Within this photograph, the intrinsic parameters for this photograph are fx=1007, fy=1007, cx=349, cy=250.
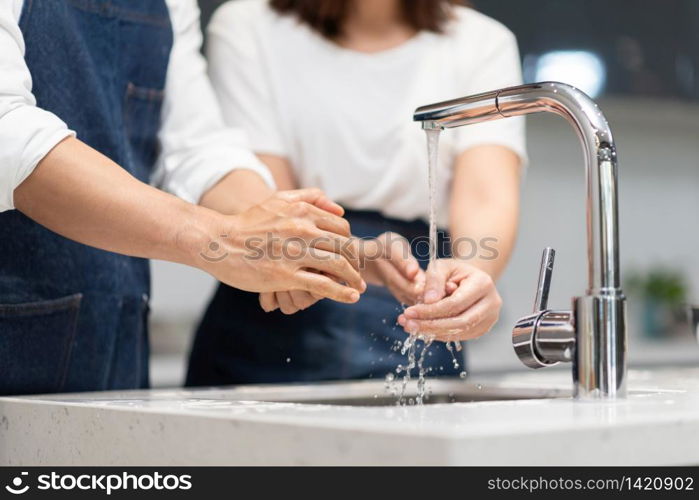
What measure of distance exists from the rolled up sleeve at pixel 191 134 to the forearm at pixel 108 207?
34cm

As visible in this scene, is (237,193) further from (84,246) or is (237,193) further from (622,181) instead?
(622,181)

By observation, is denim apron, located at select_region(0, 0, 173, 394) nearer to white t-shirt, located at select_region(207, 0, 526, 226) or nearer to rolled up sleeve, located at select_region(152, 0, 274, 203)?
rolled up sleeve, located at select_region(152, 0, 274, 203)

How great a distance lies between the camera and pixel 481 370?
259cm

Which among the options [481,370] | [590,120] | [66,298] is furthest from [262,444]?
[481,370]

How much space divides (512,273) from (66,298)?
6.95 ft

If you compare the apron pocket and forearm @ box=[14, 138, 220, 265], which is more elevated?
forearm @ box=[14, 138, 220, 265]

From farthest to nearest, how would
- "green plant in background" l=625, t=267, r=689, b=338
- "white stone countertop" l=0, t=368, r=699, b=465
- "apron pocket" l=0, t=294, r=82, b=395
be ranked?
"green plant in background" l=625, t=267, r=689, b=338, "apron pocket" l=0, t=294, r=82, b=395, "white stone countertop" l=0, t=368, r=699, b=465

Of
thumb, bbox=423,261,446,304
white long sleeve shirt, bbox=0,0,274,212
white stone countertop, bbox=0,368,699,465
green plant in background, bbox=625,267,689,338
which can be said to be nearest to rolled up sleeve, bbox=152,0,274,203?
white long sleeve shirt, bbox=0,0,274,212

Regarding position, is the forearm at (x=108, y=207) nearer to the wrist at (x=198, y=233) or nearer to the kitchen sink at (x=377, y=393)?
the wrist at (x=198, y=233)

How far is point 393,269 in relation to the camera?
48.8 inches

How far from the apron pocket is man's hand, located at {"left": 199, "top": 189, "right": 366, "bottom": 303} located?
240 mm

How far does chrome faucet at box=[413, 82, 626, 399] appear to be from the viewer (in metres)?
0.80

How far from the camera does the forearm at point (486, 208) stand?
1341 mm

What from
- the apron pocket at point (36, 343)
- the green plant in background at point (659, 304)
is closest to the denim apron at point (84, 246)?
the apron pocket at point (36, 343)
